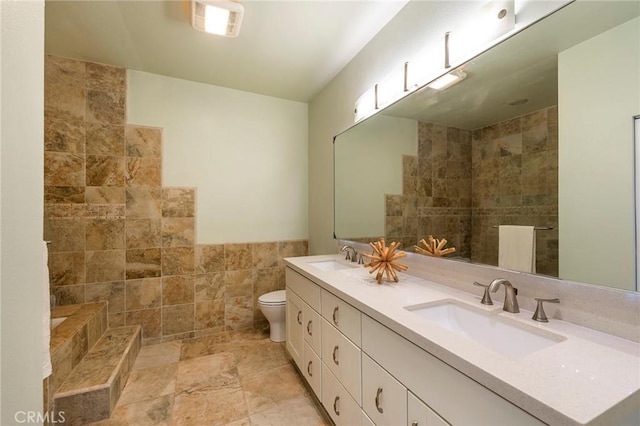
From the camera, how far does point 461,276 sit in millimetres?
1296

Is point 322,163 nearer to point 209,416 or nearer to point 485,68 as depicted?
point 485,68

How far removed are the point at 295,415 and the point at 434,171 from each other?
5.63 ft

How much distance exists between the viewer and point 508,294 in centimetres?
101

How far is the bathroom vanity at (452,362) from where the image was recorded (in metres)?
0.57

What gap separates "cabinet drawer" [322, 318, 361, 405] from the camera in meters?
1.17

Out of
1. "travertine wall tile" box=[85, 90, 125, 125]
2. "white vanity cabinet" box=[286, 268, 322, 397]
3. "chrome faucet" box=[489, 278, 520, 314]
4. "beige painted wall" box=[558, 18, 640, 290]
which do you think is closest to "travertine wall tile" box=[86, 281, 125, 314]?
"travertine wall tile" box=[85, 90, 125, 125]

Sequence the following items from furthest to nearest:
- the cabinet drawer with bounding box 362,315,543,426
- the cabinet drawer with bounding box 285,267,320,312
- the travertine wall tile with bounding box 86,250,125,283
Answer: the travertine wall tile with bounding box 86,250,125,283
the cabinet drawer with bounding box 285,267,320,312
the cabinet drawer with bounding box 362,315,543,426

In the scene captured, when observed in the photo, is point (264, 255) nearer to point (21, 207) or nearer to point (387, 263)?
point (387, 263)

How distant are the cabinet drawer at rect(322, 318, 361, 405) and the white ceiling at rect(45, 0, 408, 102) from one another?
197cm

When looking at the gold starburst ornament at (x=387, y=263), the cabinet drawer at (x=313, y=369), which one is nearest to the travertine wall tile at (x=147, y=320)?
the cabinet drawer at (x=313, y=369)

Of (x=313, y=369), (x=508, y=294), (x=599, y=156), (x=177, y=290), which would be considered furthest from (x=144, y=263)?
(x=599, y=156)

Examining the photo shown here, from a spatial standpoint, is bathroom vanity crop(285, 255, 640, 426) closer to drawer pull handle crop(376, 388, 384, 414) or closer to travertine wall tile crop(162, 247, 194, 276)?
drawer pull handle crop(376, 388, 384, 414)

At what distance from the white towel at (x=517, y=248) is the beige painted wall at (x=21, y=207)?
1.54 m

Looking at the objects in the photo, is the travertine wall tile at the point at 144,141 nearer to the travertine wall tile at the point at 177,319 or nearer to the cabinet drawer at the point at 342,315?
the travertine wall tile at the point at 177,319
